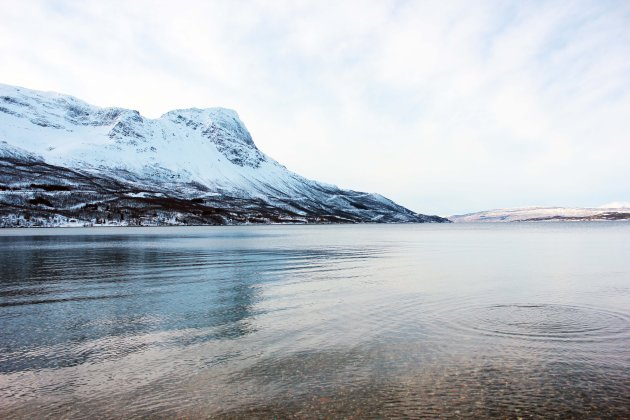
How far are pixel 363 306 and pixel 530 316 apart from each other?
9.24m

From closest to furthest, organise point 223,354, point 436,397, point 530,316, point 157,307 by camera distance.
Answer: point 436,397
point 223,354
point 530,316
point 157,307

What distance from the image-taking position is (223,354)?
1800cm

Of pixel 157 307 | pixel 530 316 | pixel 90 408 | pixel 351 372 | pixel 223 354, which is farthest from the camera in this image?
pixel 157 307

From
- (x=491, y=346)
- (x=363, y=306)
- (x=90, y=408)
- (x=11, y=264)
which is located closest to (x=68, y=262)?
(x=11, y=264)

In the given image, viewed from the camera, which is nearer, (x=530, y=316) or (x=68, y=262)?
(x=530, y=316)

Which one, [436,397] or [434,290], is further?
[434,290]

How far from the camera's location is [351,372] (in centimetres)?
1602

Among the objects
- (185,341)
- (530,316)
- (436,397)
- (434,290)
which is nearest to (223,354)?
(185,341)

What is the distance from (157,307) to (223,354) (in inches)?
442

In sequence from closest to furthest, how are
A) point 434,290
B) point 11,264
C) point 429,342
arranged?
1. point 429,342
2. point 434,290
3. point 11,264

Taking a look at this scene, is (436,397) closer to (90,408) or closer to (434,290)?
(90,408)

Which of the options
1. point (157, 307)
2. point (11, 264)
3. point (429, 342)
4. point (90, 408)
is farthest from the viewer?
point (11, 264)

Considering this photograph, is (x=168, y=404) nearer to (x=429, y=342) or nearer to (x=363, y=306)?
(x=429, y=342)

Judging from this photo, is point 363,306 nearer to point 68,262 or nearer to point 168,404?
point 168,404
